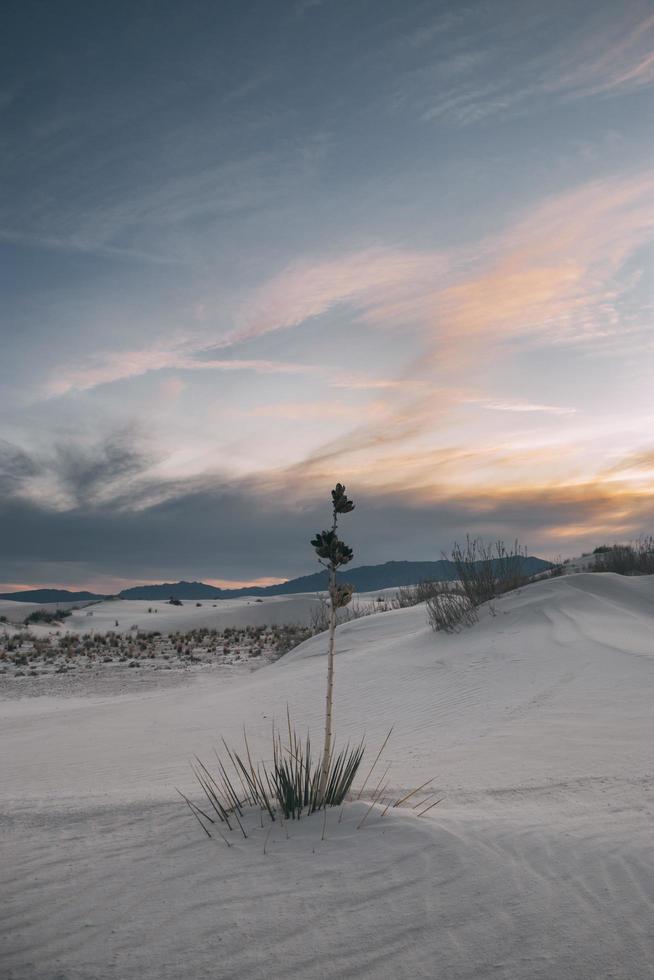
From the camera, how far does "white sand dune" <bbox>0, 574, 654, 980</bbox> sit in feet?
7.88

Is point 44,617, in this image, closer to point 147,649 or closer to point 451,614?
point 147,649

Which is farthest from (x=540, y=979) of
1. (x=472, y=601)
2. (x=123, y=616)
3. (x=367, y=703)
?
(x=123, y=616)

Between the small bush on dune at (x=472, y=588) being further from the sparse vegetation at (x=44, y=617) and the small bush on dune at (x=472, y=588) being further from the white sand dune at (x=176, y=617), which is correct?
the sparse vegetation at (x=44, y=617)

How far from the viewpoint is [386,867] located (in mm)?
3012

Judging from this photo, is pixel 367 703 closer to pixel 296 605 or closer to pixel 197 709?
pixel 197 709

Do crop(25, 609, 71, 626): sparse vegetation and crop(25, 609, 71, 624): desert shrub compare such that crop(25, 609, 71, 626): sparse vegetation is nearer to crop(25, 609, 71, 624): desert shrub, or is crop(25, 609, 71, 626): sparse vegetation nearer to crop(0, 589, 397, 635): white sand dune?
crop(25, 609, 71, 624): desert shrub

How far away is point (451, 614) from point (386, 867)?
9.73m

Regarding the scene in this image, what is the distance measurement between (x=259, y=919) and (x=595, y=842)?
1765 mm

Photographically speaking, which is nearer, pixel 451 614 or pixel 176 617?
pixel 451 614

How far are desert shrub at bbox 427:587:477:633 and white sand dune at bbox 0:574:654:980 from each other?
4.41 meters

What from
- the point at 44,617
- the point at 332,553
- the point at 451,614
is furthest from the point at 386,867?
the point at 44,617

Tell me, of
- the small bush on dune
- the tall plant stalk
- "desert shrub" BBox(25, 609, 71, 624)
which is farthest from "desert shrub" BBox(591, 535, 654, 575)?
"desert shrub" BBox(25, 609, 71, 624)

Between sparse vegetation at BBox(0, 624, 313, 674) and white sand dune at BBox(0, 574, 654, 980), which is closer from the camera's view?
white sand dune at BBox(0, 574, 654, 980)

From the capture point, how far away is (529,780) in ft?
16.3
